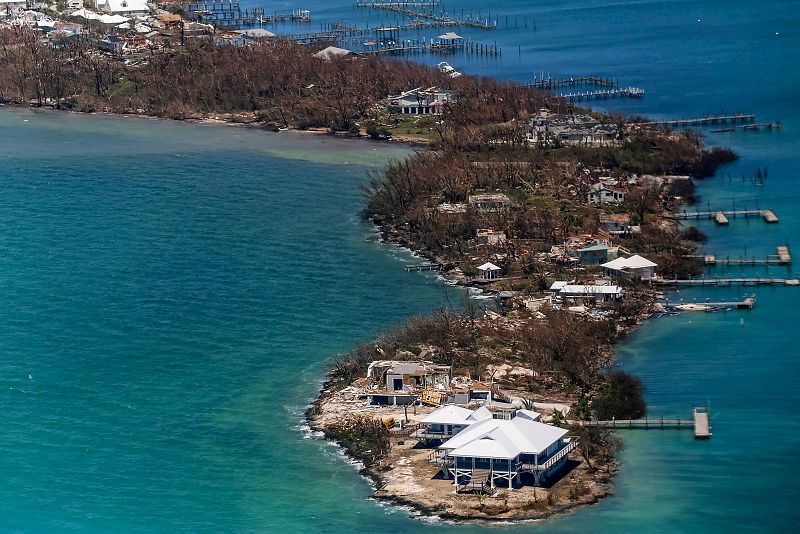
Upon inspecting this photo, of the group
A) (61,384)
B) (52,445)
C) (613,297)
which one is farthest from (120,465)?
(613,297)

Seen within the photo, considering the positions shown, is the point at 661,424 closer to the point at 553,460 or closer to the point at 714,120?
the point at 553,460

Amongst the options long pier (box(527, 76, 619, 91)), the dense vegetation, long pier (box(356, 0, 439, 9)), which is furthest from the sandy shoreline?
long pier (box(356, 0, 439, 9))

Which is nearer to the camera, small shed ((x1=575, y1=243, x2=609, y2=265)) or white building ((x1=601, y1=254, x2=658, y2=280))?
white building ((x1=601, y1=254, x2=658, y2=280))

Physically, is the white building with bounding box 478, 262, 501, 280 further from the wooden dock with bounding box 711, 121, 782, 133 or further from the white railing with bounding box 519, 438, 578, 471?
the wooden dock with bounding box 711, 121, 782, 133

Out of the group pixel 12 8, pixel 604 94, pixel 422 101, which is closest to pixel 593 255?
pixel 422 101

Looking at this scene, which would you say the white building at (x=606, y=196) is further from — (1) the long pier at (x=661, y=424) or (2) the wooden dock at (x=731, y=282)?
(1) the long pier at (x=661, y=424)

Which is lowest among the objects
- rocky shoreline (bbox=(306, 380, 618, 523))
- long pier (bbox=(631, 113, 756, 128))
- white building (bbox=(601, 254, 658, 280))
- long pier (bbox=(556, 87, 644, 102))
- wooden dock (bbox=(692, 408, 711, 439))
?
rocky shoreline (bbox=(306, 380, 618, 523))
